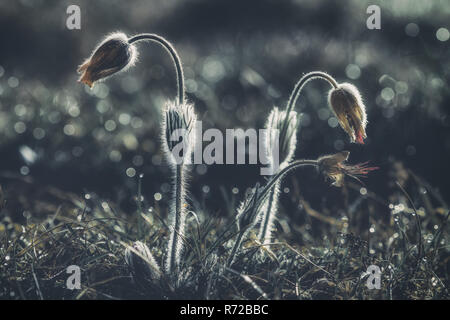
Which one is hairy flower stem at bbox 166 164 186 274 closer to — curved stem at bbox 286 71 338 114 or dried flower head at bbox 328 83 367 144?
curved stem at bbox 286 71 338 114

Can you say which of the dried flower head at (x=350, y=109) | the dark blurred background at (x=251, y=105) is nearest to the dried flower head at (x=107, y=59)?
the dark blurred background at (x=251, y=105)

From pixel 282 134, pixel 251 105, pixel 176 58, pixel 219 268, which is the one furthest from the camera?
pixel 251 105

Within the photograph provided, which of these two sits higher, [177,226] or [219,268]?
[177,226]

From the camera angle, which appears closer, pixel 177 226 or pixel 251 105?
pixel 177 226

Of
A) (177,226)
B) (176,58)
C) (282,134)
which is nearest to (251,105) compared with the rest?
(282,134)

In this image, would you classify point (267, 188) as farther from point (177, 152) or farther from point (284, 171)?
point (177, 152)
